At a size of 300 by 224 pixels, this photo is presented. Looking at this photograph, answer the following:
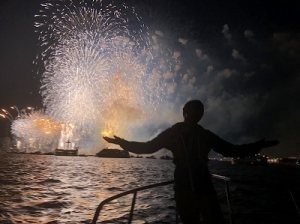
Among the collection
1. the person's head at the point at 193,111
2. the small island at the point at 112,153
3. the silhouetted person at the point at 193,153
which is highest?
the small island at the point at 112,153

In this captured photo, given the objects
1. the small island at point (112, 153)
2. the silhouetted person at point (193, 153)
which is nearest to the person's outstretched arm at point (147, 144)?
the silhouetted person at point (193, 153)

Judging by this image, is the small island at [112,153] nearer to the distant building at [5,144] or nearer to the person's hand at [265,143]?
the distant building at [5,144]

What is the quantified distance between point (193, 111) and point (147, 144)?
838mm

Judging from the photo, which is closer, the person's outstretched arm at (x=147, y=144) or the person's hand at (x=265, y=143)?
the person's outstretched arm at (x=147, y=144)

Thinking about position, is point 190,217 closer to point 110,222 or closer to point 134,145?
point 134,145

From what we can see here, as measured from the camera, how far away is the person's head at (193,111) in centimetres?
375

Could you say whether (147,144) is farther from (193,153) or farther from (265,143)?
(265,143)

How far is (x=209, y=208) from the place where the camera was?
137 inches

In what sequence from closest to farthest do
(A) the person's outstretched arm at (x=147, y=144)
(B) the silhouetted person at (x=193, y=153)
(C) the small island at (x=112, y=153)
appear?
(B) the silhouetted person at (x=193, y=153) < (A) the person's outstretched arm at (x=147, y=144) < (C) the small island at (x=112, y=153)

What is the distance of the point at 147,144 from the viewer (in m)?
3.70

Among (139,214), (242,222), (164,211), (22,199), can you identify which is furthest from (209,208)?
(22,199)

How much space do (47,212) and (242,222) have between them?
12.1 m

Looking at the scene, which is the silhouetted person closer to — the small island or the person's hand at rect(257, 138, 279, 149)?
the person's hand at rect(257, 138, 279, 149)

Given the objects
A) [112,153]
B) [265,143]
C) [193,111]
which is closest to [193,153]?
[193,111]
